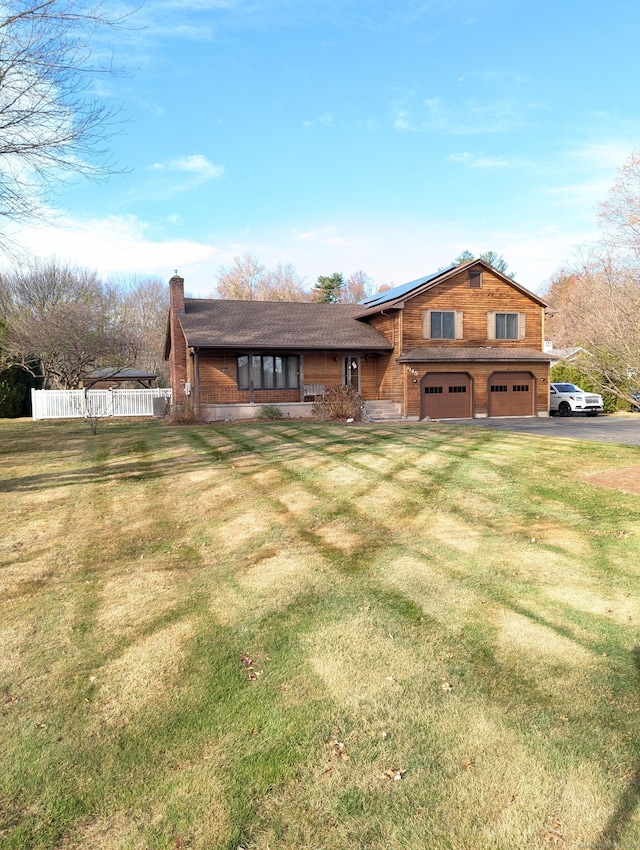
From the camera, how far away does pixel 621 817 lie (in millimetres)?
2600

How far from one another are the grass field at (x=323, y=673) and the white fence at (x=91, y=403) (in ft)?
64.2

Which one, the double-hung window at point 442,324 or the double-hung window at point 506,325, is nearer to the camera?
the double-hung window at point 442,324

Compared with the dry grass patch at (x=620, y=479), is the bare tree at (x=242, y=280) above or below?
above

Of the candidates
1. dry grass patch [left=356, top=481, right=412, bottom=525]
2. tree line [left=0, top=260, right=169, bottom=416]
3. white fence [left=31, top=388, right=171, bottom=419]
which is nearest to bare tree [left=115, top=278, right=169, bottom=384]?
tree line [left=0, top=260, right=169, bottom=416]

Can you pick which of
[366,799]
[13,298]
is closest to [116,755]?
[366,799]

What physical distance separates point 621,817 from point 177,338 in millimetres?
24964

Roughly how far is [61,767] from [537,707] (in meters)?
2.76

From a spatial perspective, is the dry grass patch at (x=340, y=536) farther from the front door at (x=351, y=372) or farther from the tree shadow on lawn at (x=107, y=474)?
the front door at (x=351, y=372)

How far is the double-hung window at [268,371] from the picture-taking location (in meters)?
23.1

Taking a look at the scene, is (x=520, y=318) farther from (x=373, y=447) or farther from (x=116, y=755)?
(x=116, y=755)

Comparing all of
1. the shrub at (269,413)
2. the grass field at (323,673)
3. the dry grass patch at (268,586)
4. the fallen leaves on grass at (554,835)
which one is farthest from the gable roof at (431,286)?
the fallen leaves on grass at (554,835)

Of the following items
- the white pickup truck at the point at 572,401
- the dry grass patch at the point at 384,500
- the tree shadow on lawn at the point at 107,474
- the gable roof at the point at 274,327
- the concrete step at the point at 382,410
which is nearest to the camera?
the dry grass patch at the point at 384,500

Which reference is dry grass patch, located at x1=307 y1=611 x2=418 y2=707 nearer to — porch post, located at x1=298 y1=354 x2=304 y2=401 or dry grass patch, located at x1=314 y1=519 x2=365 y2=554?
dry grass patch, located at x1=314 y1=519 x2=365 y2=554

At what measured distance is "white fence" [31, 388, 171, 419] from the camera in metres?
25.6
